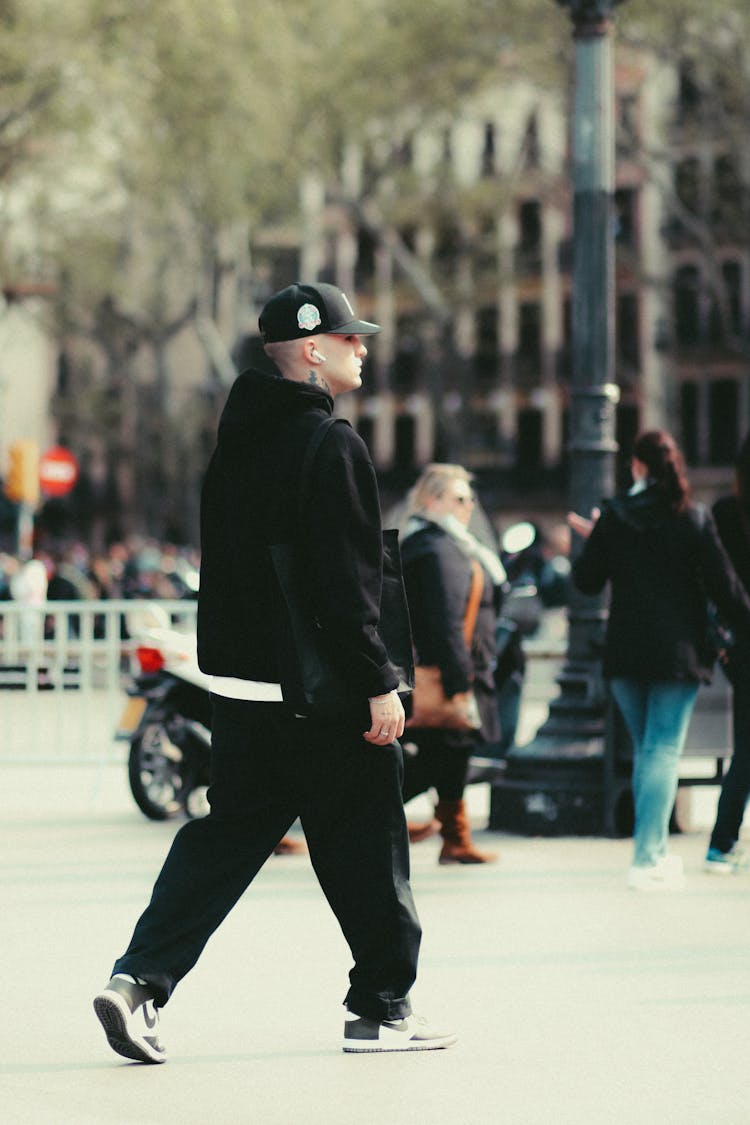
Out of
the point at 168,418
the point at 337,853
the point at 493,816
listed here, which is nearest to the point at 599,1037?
Result: the point at 337,853

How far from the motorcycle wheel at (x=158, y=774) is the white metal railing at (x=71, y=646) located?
1.30 metres

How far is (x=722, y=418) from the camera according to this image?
5919cm

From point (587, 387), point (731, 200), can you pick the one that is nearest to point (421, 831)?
point (587, 387)

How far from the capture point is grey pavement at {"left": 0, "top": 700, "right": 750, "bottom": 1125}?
4922mm

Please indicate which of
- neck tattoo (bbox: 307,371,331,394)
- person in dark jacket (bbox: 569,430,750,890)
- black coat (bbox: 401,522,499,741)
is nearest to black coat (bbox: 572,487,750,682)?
person in dark jacket (bbox: 569,430,750,890)

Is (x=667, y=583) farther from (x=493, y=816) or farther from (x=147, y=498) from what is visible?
(x=147, y=498)

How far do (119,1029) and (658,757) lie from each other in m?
3.71

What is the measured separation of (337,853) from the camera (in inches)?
209

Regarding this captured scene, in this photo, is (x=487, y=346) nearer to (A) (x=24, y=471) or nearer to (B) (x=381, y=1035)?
(A) (x=24, y=471)

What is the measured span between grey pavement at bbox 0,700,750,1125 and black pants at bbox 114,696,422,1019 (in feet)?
0.83

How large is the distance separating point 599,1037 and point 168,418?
4990cm

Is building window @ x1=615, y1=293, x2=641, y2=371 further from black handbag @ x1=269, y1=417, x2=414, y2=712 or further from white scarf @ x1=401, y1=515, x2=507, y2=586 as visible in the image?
black handbag @ x1=269, y1=417, x2=414, y2=712

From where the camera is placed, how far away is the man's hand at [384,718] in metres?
Answer: 5.18

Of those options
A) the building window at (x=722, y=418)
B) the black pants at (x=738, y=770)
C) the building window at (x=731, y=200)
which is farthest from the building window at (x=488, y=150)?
the black pants at (x=738, y=770)
